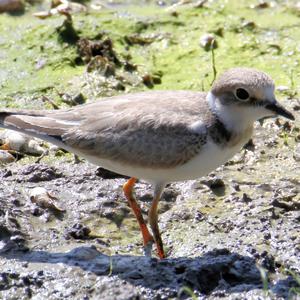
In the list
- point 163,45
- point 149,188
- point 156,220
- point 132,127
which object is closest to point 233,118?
point 132,127

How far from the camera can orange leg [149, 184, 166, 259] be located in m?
7.05

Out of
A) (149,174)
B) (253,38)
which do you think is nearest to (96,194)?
(149,174)

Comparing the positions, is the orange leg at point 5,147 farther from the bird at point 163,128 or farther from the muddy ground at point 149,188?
the bird at point 163,128

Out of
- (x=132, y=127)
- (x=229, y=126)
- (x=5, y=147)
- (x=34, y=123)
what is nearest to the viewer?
(x=229, y=126)

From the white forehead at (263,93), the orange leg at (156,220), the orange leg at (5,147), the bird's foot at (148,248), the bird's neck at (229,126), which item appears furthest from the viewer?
the orange leg at (5,147)

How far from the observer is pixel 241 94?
679 centimetres

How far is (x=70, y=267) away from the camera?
662 cm

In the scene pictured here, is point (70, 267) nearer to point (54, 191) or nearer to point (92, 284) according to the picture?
point (92, 284)

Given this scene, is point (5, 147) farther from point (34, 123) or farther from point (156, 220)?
point (156, 220)

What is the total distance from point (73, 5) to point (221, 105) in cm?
483

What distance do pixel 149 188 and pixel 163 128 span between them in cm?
121

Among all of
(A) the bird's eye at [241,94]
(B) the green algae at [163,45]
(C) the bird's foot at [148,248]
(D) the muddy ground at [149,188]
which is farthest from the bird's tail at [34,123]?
(B) the green algae at [163,45]

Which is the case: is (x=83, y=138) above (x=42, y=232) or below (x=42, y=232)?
above

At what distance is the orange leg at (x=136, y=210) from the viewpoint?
23.6 feet
